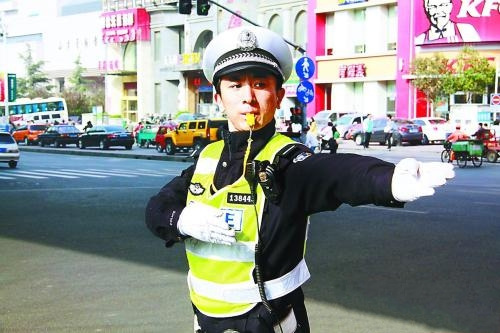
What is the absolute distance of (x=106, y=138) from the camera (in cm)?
3984

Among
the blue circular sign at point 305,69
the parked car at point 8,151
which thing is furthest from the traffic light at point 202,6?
the parked car at point 8,151

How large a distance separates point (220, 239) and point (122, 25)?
7214cm

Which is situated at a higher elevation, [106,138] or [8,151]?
[106,138]

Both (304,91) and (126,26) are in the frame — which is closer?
(304,91)

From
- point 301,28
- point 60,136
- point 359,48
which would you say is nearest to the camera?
point 60,136

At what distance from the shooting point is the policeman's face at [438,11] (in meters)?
42.4

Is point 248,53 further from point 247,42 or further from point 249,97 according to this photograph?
point 249,97

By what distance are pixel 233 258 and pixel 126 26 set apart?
2811 inches

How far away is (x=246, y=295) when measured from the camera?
238 cm

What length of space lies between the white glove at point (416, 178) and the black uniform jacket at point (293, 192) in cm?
3

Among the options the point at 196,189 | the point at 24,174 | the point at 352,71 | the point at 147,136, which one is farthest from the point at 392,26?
the point at 196,189

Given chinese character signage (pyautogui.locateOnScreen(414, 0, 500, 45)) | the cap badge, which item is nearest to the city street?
the cap badge

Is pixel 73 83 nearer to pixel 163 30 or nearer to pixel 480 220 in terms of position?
pixel 163 30

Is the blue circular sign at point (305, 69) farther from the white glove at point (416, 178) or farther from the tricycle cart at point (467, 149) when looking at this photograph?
the white glove at point (416, 178)
